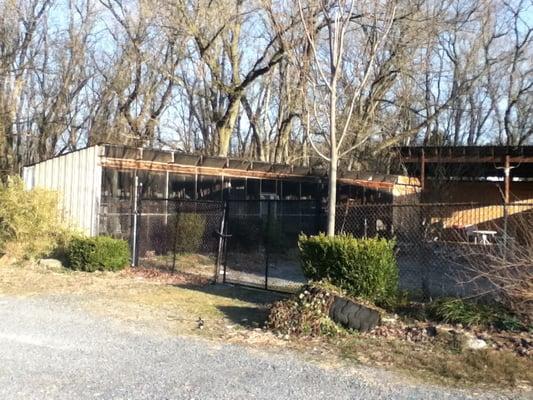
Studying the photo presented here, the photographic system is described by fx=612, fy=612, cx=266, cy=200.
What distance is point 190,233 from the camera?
18297 mm

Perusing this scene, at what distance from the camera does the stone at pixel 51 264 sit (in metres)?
14.4

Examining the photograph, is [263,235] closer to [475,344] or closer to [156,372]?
[475,344]

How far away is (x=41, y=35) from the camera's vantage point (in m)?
29.1

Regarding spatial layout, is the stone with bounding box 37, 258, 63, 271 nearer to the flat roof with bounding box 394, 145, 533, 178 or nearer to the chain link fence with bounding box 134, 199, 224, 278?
the chain link fence with bounding box 134, 199, 224, 278

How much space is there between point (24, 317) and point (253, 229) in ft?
40.3

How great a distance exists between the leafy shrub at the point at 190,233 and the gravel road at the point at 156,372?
32.1 feet

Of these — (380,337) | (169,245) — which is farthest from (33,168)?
(380,337)

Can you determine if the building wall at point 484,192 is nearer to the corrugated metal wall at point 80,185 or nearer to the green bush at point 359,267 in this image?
the corrugated metal wall at point 80,185

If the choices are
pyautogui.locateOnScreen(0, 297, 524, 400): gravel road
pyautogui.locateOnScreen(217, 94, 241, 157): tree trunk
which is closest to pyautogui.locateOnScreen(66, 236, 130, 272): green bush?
pyautogui.locateOnScreen(0, 297, 524, 400): gravel road

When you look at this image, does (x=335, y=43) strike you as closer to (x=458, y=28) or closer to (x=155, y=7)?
(x=155, y=7)

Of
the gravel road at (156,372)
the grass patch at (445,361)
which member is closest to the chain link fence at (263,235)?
the gravel road at (156,372)

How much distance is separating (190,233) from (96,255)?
14.9ft

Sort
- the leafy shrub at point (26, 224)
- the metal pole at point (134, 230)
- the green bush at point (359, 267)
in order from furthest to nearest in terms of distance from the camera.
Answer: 1. the metal pole at point (134, 230)
2. the leafy shrub at point (26, 224)
3. the green bush at point (359, 267)

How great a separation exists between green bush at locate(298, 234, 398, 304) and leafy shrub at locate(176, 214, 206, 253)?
9.39 m
